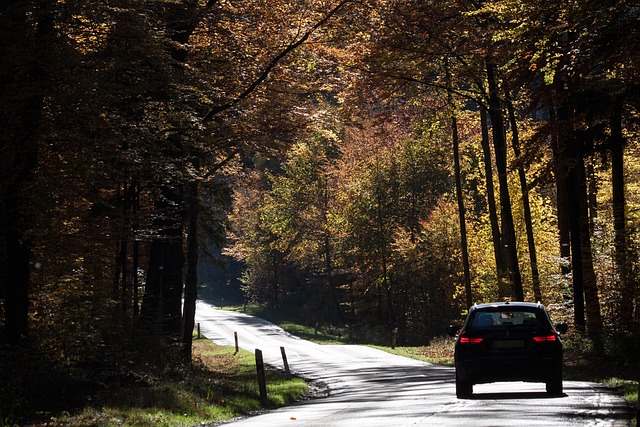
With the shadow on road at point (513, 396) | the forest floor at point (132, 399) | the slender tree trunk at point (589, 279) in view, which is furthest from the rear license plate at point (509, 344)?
the slender tree trunk at point (589, 279)

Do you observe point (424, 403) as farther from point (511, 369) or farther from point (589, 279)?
point (589, 279)

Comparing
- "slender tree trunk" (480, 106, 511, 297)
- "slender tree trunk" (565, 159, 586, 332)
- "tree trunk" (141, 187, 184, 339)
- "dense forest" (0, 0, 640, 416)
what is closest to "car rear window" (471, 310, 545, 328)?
"dense forest" (0, 0, 640, 416)

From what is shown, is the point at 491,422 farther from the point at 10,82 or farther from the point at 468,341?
the point at 10,82

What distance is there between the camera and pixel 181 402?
60.5ft

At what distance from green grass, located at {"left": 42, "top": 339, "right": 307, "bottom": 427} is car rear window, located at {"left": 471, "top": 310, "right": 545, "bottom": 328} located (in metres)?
5.78

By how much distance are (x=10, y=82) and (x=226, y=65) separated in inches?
441

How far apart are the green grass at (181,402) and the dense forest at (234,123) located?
80.4 inches

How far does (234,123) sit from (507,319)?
610 inches

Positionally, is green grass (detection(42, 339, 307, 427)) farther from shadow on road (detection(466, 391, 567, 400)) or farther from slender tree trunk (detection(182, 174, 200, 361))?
slender tree trunk (detection(182, 174, 200, 361))

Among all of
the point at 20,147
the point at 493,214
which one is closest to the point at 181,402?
the point at 20,147

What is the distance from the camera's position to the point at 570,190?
27.7m

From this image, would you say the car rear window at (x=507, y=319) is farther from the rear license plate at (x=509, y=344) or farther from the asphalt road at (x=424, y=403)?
the asphalt road at (x=424, y=403)

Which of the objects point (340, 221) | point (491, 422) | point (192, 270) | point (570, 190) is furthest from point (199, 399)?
point (340, 221)

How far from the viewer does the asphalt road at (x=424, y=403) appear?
42.7 feet
